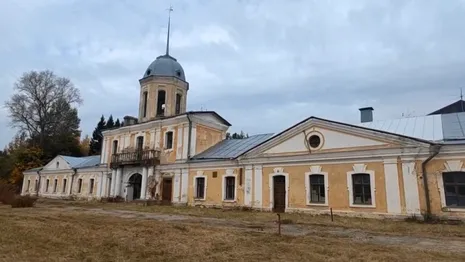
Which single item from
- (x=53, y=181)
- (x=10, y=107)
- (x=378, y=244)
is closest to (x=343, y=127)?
(x=378, y=244)

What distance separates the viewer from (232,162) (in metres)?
20.0

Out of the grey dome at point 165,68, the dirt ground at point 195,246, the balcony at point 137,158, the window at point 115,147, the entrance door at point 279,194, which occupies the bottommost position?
the dirt ground at point 195,246

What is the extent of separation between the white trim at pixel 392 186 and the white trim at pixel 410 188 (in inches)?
12.2

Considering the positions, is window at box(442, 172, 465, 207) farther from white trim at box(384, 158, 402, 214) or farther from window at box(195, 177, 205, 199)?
window at box(195, 177, 205, 199)

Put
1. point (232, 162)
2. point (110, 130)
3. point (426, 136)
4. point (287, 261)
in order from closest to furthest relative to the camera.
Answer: point (287, 261), point (426, 136), point (232, 162), point (110, 130)

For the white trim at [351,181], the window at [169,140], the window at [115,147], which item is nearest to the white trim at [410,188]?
the white trim at [351,181]

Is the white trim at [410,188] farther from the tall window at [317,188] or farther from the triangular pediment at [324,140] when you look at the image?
the tall window at [317,188]

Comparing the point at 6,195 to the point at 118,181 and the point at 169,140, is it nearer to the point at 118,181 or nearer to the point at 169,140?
the point at 118,181

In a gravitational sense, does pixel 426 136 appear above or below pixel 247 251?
above

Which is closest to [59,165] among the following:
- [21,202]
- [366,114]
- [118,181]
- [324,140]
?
[118,181]

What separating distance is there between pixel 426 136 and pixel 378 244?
9410mm

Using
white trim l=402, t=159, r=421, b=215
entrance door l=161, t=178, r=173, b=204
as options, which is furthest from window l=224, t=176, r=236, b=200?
white trim l=402, t=159, r=421, b=215

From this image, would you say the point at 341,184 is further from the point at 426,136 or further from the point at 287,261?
the point at 287,261

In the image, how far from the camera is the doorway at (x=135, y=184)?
84.6ft
